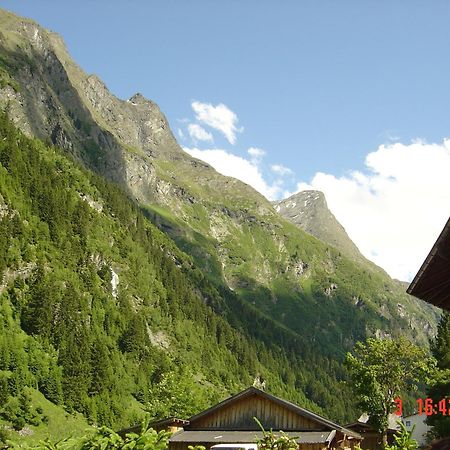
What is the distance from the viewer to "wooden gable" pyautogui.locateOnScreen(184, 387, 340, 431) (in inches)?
1233

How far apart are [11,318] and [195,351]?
68.5 m

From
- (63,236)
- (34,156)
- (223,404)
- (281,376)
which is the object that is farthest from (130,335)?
(223,404)

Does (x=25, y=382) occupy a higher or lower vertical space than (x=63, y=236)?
lower

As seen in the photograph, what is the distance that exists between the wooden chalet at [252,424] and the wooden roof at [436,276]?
22058 millimetres

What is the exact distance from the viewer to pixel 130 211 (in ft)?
630

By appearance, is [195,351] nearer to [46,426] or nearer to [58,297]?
[58,297]

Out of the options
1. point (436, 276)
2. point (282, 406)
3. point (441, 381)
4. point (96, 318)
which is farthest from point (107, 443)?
point (96, 318)

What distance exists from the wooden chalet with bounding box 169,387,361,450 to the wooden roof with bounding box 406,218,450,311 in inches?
868

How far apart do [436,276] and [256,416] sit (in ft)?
87.5

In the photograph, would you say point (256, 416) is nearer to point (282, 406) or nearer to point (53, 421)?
point (282, 406)

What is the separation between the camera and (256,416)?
32.7 metres
